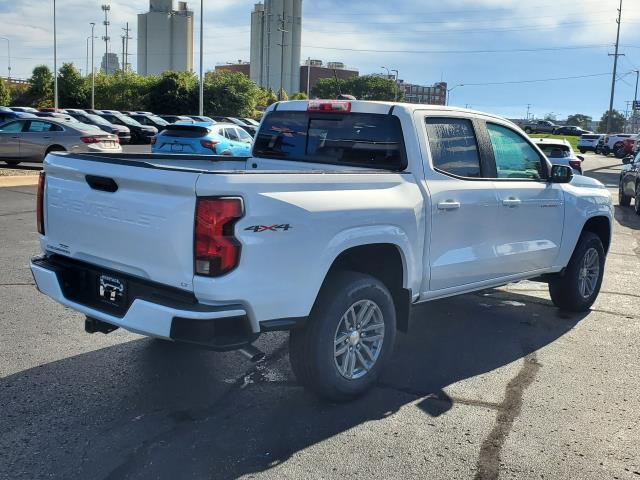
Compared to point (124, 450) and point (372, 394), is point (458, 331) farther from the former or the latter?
point (124, 450)

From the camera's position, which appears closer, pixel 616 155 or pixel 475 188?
pixel 475 188

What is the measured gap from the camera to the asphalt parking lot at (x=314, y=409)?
3576 millimetres

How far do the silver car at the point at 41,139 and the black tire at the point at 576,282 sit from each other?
1563 centimetres

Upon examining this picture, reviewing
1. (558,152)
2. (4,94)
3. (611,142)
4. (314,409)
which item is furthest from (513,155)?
(4,94)

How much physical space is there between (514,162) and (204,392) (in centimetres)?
331

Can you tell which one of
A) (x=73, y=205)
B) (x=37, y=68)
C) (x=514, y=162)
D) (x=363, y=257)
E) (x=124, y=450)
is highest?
(x=37, y=68)

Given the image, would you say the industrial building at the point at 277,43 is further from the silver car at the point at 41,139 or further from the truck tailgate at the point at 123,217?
the truck tailgate at the point at 123,217

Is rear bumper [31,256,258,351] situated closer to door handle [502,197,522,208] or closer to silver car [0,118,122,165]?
door handle [502,197,522,208]

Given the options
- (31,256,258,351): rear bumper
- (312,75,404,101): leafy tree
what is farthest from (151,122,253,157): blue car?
(312,75,404,101): leafy tree

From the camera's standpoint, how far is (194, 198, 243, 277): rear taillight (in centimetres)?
345

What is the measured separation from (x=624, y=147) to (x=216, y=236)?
4958cm

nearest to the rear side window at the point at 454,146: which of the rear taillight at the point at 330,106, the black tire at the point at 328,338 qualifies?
the rear taillight at the point at 330,106

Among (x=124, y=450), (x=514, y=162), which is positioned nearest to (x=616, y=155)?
(x=514, y=162)

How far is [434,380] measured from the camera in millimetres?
4848
